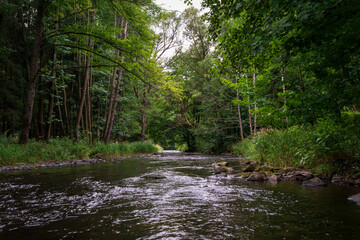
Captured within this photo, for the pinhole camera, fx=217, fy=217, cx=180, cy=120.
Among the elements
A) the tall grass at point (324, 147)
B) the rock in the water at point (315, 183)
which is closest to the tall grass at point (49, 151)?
the tall grass at point (324, 147)

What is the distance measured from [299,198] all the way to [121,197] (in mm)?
4010

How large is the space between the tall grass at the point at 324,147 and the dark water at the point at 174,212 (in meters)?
1.17

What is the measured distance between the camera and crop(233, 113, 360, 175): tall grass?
5484 mm

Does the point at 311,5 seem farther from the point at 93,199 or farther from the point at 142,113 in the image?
the point at 142,113

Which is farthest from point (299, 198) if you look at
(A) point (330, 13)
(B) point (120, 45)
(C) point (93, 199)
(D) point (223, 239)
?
(B) point (120, 45)

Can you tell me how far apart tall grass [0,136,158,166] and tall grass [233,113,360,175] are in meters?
10.9

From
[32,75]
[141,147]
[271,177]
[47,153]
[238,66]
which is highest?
[32,75]

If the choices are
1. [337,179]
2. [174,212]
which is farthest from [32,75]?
[337,179]

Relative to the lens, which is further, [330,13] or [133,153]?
[133,153]

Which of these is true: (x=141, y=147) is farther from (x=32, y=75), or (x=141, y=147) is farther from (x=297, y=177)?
(x=297, y=177)

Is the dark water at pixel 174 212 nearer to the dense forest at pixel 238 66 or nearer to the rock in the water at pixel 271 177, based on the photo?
the rock in the water at pixel 271 177

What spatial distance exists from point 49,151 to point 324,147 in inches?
482

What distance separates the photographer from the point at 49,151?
11.5 m

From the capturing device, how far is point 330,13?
2482 millimetres
